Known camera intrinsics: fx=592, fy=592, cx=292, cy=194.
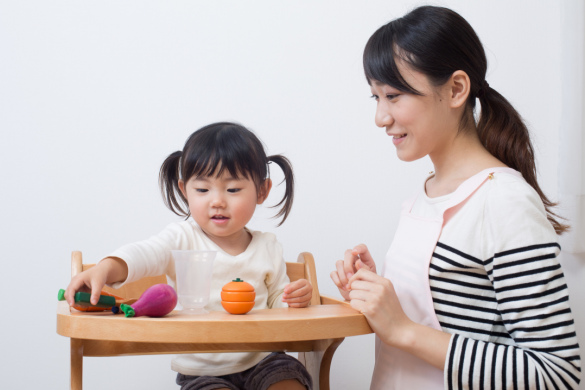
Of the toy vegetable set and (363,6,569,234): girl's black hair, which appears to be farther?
(363,6,569,234): girl's black hair

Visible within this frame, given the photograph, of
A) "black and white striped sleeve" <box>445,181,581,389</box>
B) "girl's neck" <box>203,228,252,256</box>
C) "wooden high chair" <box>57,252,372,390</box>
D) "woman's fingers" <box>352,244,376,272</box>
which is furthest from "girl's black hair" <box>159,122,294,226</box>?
"black and white striped sleeve" <box>445,181,581,389</box>

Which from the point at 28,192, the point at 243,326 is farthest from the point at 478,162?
the point at 28,192

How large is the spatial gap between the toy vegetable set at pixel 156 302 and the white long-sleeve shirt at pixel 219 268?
179mm

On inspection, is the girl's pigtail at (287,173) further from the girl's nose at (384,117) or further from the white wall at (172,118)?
the girl's nose at (384,117)

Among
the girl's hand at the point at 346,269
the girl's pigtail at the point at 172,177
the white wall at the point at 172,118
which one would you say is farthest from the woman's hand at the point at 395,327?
the white wall at the point at 172,118

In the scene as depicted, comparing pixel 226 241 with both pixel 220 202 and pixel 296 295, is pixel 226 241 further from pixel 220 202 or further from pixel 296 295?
pixel 296 295

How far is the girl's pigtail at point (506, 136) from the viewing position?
3.29 feet

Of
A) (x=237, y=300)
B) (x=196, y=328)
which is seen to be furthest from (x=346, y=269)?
(x=196, y=328)

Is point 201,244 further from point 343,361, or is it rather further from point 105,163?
point 343,361

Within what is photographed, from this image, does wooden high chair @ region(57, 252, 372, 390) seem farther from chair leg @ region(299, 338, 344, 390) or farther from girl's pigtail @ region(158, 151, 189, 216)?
girl's pigtail @ region(158, 151, 189, 216)

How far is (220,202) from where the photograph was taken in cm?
118

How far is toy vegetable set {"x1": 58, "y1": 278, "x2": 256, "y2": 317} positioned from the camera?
0.81m

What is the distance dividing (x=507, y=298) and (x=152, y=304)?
0.50 m

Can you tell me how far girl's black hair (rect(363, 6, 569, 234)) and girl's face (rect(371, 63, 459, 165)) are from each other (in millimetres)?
12
